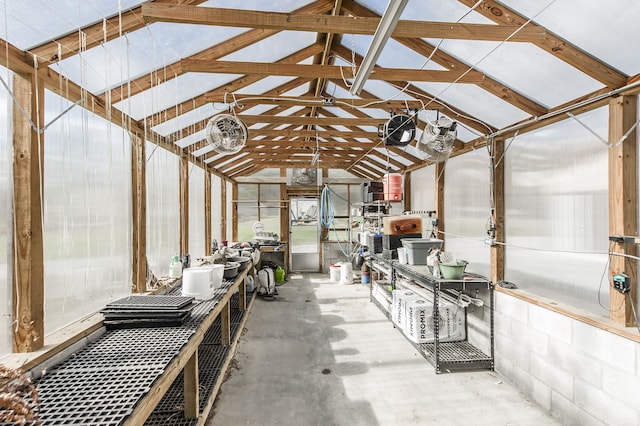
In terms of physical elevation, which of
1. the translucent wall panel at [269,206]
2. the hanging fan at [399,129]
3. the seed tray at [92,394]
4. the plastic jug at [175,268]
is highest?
the hanging fan at [399,129]

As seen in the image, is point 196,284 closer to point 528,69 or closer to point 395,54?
point 395,54

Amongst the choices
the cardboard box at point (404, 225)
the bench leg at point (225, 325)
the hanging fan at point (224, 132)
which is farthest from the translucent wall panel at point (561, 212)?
the bench leg at point (225, 325)

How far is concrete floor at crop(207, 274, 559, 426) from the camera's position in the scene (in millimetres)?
2320

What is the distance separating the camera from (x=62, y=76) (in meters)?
1.71

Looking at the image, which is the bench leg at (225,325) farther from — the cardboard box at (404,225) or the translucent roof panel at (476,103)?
the translucent roof panel at (476,103)

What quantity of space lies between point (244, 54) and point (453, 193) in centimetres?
320

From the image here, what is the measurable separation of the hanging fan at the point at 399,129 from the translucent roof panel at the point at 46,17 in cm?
227

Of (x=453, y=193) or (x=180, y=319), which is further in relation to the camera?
(x=453, y=193)

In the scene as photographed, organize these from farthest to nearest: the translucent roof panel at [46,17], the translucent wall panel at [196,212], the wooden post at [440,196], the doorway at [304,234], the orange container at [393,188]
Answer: the doorway at [304,234] → the orange container at [393,188] → the wooden post at [440,196] → the translucent wall panel at [196,212] → the translucent roof panel at [46,17]

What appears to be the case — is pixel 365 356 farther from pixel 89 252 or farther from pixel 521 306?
pixel 89 252

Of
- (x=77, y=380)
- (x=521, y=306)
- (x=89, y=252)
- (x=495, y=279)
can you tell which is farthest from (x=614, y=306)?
(x=89, y=252)

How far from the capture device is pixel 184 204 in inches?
151

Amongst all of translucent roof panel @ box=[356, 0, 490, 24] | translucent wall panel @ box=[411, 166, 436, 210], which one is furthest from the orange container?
translucent roof panel @ box=[356, 0, 490, 24]

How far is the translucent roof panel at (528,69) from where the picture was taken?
216 centimetres
